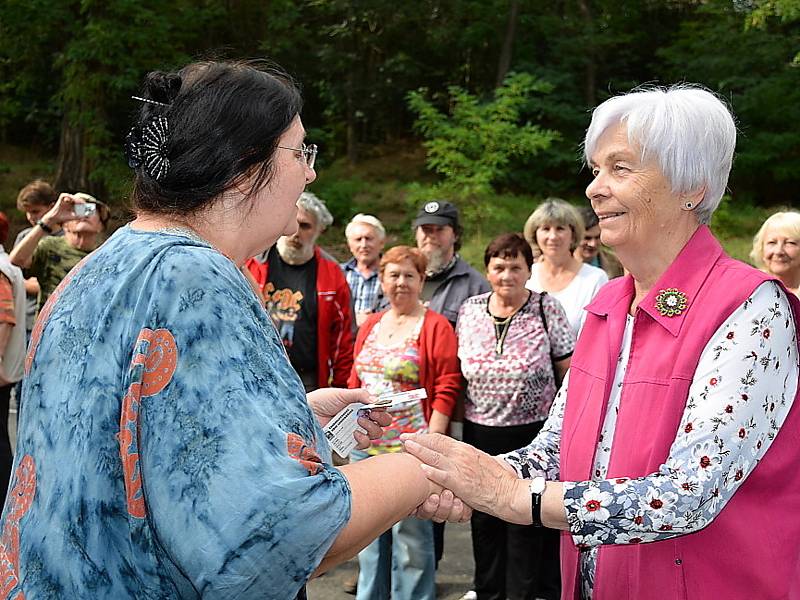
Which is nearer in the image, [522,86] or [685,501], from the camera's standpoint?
[685,501]

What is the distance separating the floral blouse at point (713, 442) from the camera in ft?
6.72

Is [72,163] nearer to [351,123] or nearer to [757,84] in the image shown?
[351,123]

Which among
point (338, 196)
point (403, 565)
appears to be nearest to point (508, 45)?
point (338, 196)

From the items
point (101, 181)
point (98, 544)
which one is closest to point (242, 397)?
point (98, 544)

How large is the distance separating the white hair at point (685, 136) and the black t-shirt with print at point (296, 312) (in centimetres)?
354

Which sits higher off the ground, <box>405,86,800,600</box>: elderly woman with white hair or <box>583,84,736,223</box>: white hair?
<box>583,84,736,223</box>: white hair

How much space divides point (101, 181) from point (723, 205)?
14.0m

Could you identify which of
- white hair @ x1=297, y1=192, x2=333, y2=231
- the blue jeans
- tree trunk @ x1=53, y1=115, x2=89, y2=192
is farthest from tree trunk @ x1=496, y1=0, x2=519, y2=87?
A: the blue jeans

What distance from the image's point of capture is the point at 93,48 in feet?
58.0

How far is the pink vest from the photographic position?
7.04 ft

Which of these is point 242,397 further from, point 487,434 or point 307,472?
point 487,434

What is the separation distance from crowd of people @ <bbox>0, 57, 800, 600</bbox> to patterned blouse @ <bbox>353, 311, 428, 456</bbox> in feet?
7.57

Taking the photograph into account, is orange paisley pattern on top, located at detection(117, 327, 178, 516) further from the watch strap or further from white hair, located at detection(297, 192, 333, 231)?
white hair, located at detection(297, 192, 333, 231)

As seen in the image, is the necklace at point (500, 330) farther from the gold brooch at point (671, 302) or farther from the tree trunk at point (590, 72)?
the tree trunk at point (590, 72)
